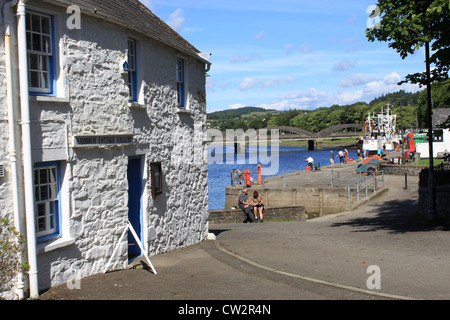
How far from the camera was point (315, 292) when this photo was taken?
8852 millimetres

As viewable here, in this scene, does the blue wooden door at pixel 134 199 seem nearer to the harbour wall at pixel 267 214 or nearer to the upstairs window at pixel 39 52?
the upstairs window at pixel 39 52

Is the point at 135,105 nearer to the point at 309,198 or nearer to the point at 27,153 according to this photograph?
the point at 27,153

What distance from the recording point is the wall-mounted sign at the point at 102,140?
30.3ft

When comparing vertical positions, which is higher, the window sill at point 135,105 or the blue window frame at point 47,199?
the window sill at point 135,105

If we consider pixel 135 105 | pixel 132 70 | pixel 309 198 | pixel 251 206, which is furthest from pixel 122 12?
pixel 309 198

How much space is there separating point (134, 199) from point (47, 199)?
10.1ft

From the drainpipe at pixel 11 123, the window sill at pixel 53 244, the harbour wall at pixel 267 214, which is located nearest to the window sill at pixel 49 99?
the drainpipe at pixel 11 123

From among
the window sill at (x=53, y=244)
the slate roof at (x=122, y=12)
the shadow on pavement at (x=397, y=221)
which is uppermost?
the slate roof at (x=122, y=12)

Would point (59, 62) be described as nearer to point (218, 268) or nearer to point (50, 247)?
point (50, 247)

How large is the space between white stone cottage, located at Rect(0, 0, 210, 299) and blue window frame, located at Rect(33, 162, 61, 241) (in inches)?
0.7

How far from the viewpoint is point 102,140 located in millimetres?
9945

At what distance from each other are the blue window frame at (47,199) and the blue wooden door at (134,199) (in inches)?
104
